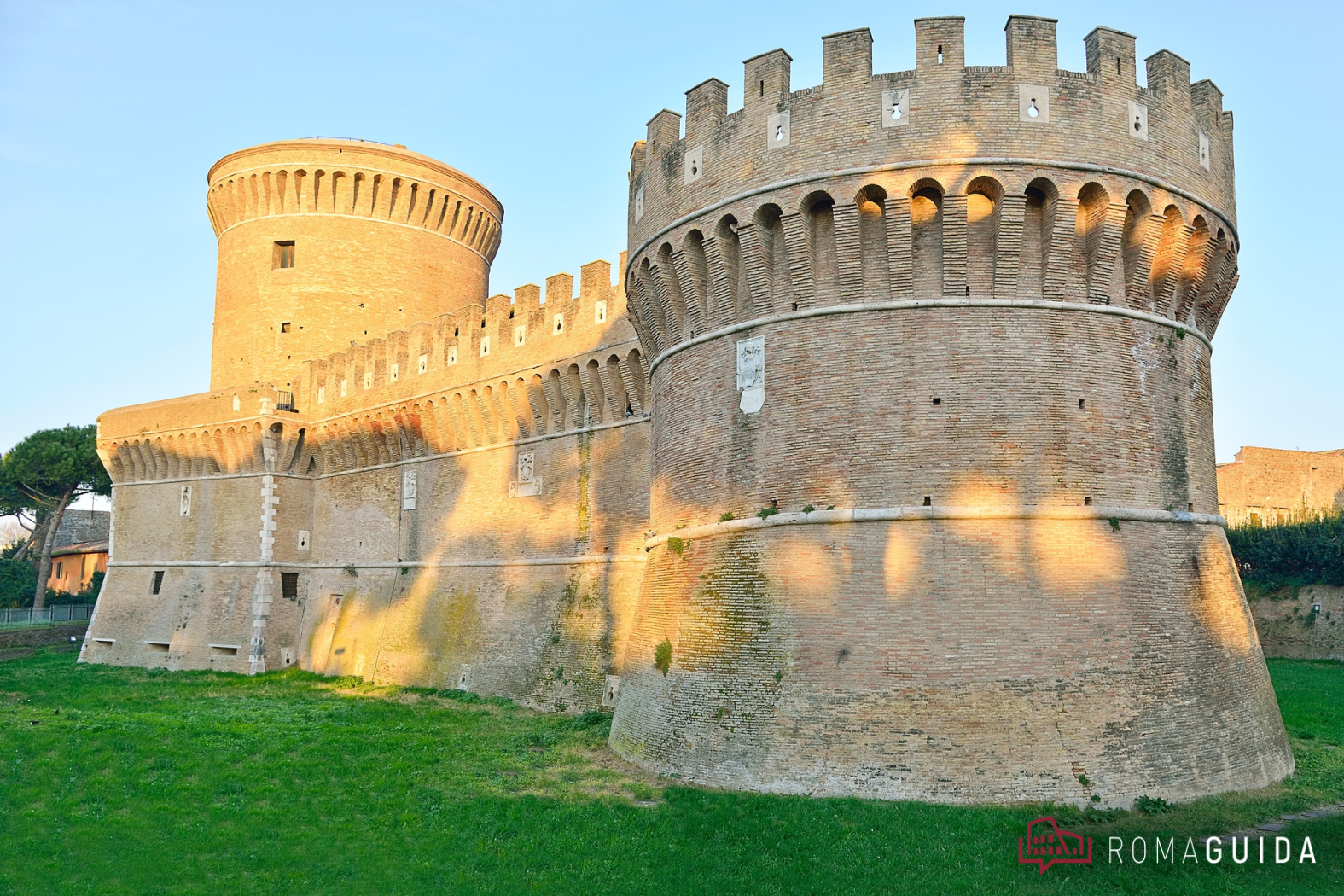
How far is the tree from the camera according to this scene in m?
40.7

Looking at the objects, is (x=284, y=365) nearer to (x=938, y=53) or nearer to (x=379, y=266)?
(x=379, y=266)

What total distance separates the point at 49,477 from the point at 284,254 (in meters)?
19.3

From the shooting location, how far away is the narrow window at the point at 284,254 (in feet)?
100

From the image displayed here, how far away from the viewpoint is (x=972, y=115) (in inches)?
451

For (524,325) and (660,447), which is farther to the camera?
(524,325)

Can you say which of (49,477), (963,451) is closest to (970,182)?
(963,451)

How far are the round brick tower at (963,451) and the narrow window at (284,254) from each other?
21.9 meters

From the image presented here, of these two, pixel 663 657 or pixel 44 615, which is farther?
pixel 44 615

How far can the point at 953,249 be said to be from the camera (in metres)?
11.5

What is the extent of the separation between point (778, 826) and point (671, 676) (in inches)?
128

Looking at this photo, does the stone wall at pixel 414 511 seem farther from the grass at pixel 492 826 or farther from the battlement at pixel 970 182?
the battlement at pixel 970 182

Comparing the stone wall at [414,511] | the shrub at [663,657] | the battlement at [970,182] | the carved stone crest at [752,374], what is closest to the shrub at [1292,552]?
the battlement at [970,182]

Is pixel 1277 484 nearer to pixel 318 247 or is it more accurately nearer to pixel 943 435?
pixel 943 435

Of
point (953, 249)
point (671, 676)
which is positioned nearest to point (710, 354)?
point (953, 249)
